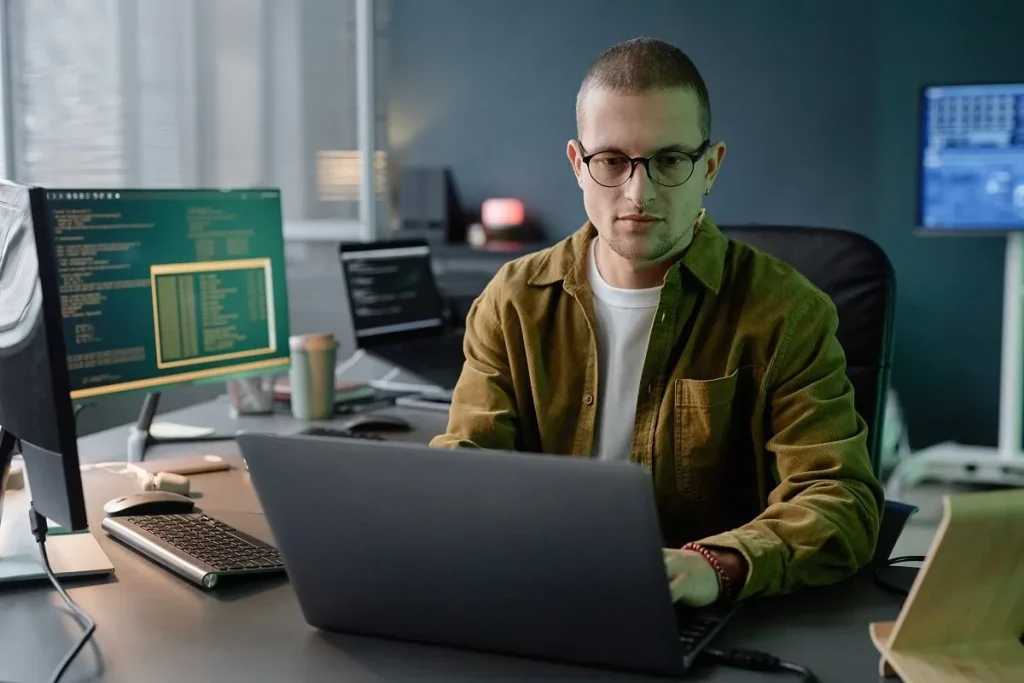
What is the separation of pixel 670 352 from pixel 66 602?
0.78 meters

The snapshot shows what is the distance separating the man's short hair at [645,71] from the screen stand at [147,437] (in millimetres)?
994

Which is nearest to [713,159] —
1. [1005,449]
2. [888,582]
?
[888,582]

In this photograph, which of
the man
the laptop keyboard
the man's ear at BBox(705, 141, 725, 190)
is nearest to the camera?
the laptop keyboard

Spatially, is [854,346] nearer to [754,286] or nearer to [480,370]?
[754,286]

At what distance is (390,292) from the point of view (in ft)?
8.67

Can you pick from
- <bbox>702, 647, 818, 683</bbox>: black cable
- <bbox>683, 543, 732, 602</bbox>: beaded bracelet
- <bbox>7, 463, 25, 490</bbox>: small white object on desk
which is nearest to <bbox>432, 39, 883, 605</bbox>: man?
<bbox>683, 543, 732, 602</bbox>: beaded bracelet

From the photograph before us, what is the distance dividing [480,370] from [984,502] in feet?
2.67

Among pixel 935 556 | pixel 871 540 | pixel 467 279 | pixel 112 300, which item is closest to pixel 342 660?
pixel 935 556

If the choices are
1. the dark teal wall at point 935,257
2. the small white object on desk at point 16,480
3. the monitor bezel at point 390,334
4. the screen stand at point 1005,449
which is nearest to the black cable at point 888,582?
the small white object on desk at point 16,480

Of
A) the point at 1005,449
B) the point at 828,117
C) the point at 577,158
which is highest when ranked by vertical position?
the point at 828,117

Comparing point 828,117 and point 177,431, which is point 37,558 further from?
point 828,117

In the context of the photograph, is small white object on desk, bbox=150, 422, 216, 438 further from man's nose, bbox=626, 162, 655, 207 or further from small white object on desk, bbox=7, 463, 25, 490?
man's nose, bbox=626, 162, 655, 207

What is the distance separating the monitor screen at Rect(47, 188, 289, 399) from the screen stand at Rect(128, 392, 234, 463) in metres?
0.07

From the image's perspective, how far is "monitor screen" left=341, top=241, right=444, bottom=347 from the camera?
2.56m
